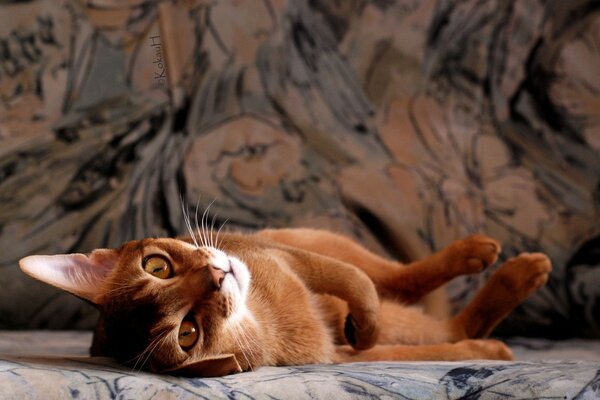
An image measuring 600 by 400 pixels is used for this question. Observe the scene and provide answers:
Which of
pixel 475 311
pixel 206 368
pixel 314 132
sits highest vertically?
pixel 314 132

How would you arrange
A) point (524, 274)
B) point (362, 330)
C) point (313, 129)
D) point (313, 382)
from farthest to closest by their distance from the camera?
point (313, 129), point (524, 274), point (362, 330), point (313, 382)

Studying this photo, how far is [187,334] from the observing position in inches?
40.1

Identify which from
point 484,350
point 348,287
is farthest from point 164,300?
point 484,350

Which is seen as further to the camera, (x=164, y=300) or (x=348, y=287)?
(x=348, y=287)

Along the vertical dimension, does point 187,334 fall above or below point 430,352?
above

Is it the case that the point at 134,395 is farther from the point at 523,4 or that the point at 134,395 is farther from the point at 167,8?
the point at 523,4

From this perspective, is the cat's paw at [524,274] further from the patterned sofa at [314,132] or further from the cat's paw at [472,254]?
the patterned sofa at [314,132]

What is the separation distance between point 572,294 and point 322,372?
84cm

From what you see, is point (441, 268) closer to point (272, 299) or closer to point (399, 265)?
point (399, 265)

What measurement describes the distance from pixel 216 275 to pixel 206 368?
136 mm

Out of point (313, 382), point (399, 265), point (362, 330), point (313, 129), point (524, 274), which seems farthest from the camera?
point (313, 129)

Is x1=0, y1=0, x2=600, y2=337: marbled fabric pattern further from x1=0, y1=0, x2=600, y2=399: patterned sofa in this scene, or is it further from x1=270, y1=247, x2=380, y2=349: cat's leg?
x1=270, y1=247, x2=380, y2=349: cat's leg

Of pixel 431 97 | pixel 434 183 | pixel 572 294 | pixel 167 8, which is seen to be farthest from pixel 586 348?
pixel 167 8

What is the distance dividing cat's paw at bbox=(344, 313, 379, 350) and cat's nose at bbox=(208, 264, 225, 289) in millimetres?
271
